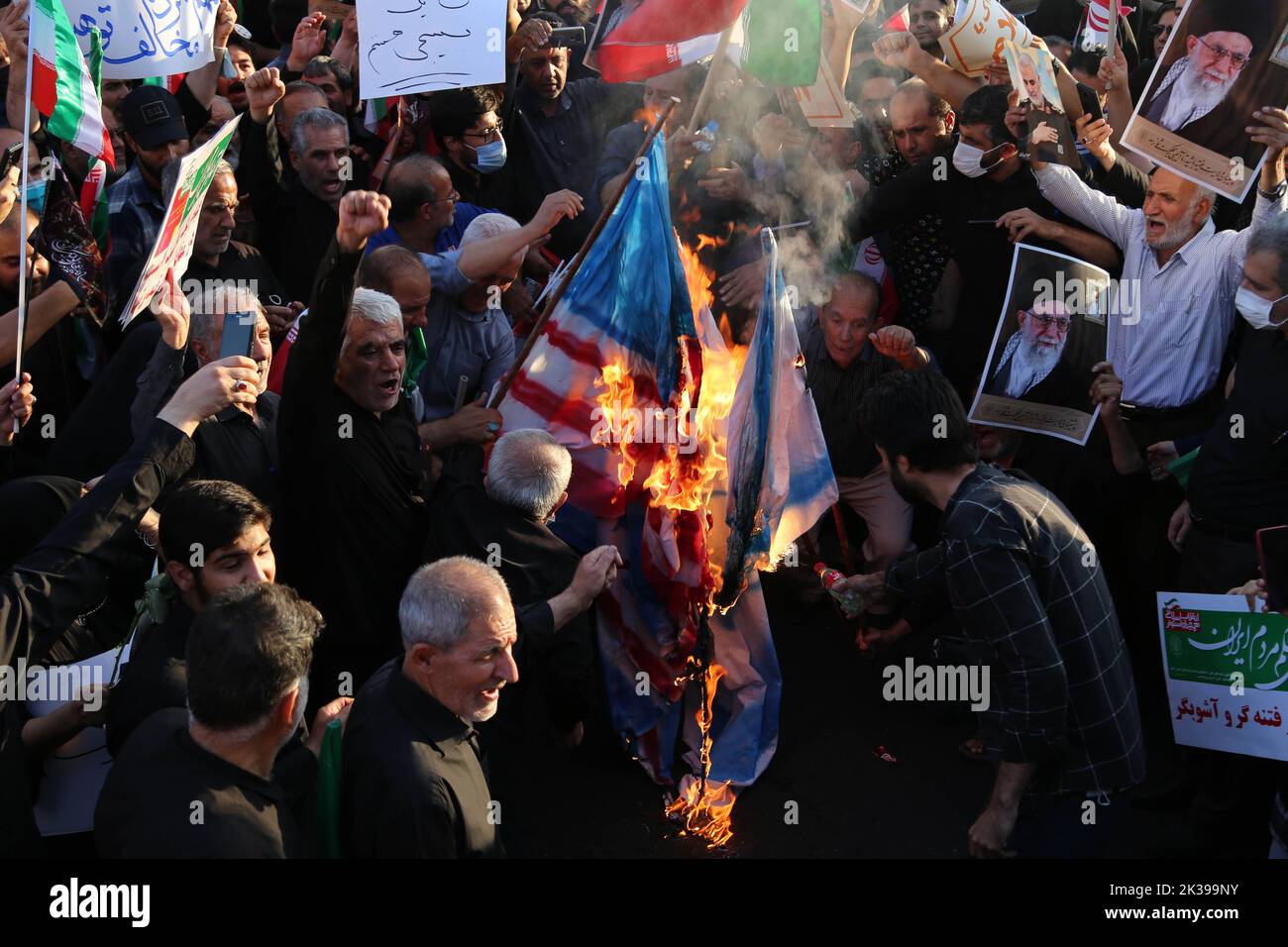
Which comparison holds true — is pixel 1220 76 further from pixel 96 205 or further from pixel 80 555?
pixel 96 205

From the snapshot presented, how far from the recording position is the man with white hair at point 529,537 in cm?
466

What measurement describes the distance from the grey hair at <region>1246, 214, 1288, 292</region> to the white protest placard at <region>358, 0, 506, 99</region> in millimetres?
3582

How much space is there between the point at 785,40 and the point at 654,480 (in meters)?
2.80

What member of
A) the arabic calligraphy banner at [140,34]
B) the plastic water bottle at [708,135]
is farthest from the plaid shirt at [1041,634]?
the arabic calligraphy banner at [140,34]

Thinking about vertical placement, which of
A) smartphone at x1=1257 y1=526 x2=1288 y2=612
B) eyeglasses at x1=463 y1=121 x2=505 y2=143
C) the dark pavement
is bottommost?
the dark pavement

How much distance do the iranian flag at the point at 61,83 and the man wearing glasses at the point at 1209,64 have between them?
4553mm

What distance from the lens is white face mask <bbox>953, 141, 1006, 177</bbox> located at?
6.12m

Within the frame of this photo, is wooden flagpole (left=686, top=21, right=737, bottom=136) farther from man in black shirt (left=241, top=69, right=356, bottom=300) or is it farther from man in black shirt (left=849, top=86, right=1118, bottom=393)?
man in black shirt (left=241, top=69, right=356, bottom=300)

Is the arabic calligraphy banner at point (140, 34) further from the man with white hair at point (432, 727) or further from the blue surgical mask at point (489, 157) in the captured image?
the man with white hair at point (432, 727)

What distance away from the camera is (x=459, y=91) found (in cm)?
A: 677

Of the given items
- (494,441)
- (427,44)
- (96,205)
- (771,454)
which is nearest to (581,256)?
(494,441)

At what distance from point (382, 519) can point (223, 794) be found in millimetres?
1985

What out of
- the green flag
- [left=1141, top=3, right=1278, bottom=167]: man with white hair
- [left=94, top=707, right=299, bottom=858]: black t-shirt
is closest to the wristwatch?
[left=1141, top=3, right=1278, bottom=167]: man with white hair
